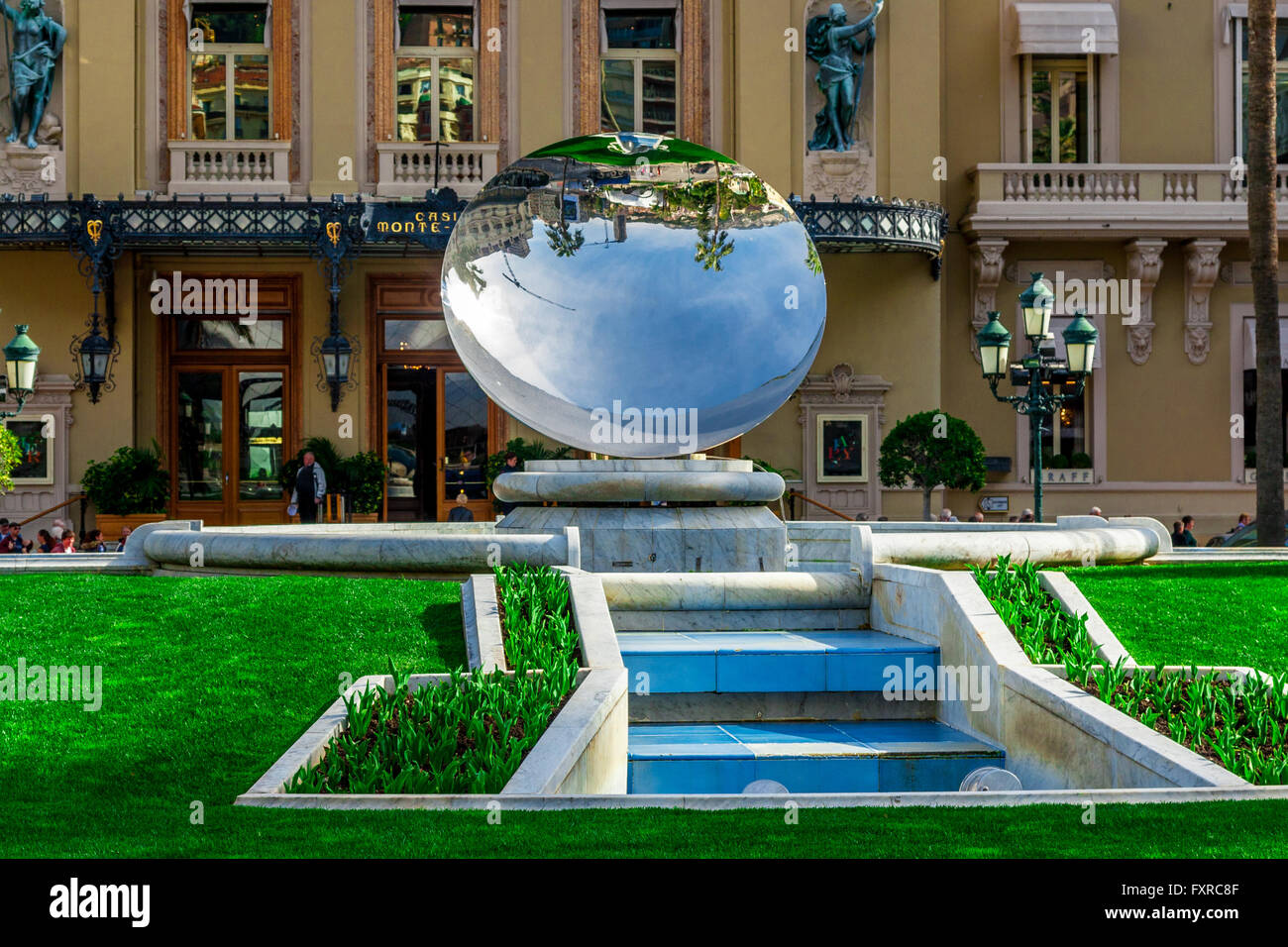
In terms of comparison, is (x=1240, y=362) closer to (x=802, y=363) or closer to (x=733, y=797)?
(x=802, y=363)

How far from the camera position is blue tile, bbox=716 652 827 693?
9977 mm

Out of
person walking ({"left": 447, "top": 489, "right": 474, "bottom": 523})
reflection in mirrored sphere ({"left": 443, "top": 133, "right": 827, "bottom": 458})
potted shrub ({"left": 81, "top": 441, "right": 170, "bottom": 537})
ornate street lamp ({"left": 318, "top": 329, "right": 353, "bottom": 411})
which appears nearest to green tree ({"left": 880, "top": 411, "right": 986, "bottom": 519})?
person walking ({"left": 447, "top": 489, "right": 474, "bottom": 523})

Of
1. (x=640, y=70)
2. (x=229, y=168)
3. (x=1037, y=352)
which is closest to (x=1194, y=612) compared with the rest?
(x=1037, y=352)

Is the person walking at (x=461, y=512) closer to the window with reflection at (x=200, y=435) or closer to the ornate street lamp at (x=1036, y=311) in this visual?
the window with reflection at (x=200, y=435)

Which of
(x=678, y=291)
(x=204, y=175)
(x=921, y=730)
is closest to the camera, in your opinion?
(x=921, y=730)

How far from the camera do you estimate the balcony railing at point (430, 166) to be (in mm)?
26641

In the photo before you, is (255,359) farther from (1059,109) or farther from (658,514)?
(658,514)

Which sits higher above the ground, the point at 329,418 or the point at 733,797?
the point at 329,418

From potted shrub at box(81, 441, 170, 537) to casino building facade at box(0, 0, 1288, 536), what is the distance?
1.43 meters

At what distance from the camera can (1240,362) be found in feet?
96.3

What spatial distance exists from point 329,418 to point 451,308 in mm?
13760

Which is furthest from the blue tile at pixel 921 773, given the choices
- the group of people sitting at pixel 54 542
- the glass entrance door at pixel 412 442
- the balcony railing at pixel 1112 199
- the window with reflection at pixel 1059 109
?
the window with reflection at pixel 1059 109

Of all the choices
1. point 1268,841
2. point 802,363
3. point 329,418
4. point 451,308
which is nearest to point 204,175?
point 329,418

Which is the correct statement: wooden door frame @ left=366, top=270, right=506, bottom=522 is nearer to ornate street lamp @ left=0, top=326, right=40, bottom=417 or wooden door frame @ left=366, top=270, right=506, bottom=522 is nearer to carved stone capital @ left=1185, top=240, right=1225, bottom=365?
ornate street lamp @ left=0, top=326, right=40, bottom=417
